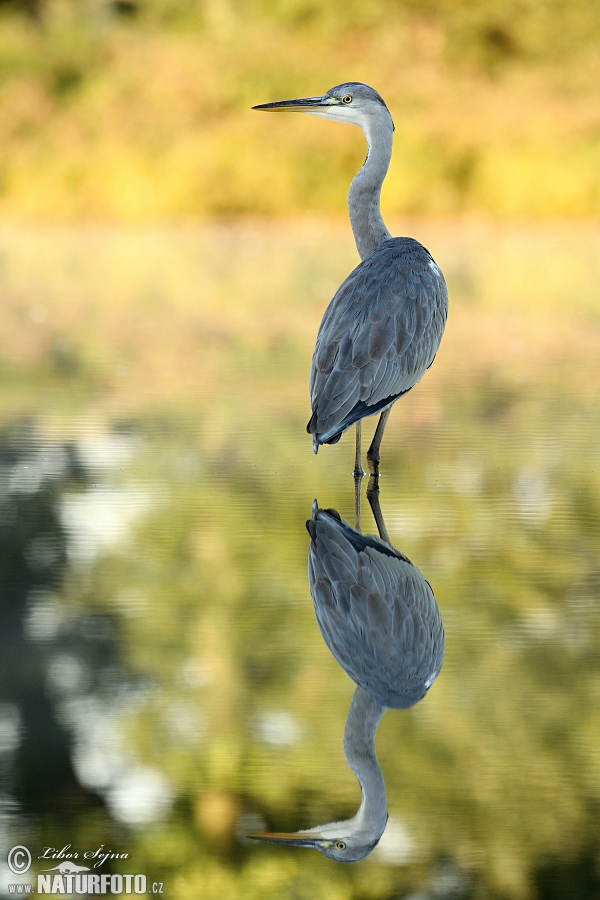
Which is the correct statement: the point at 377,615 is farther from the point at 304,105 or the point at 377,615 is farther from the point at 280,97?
the point at 280,97

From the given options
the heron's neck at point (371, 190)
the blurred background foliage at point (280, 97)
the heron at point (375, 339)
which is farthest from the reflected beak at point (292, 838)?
the blurred background foliage at point (280, 97)

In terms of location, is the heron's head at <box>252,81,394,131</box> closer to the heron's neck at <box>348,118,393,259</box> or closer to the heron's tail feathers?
the heron's neck at <box>348,118,393,259</box>

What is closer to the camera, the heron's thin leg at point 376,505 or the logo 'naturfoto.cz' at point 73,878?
the logo 'naturfoto.cz' at point 73,878

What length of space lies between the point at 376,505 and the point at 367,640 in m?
1.01

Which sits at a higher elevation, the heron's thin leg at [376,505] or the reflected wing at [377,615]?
the heron's thin leg at [376,505]

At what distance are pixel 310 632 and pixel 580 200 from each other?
13034 mm

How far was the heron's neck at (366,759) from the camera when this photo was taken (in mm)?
1610

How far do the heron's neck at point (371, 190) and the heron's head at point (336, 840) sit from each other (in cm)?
262

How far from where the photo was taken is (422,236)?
12.6 metres

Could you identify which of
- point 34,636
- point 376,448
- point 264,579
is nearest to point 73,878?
point 34,636

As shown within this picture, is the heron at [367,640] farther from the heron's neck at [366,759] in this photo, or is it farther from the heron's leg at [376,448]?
the heron's leg at [376,448]

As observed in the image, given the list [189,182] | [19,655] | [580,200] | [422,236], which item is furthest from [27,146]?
[19,655]

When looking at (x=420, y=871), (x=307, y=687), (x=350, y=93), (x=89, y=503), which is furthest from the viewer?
(x=350, y=93)

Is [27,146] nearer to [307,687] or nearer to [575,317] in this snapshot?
[575,317]
